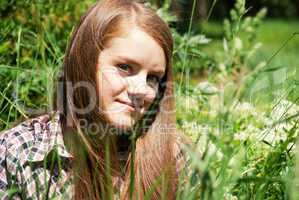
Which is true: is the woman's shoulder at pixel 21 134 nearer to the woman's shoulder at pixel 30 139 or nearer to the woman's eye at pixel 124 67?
the woman's shoulder at pixel 30 139

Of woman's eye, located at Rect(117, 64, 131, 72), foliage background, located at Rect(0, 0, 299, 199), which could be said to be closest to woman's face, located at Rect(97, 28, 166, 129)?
woman's eye, located at Rect(117, 64, 131, 72)

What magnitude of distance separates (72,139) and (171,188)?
39 centimetres

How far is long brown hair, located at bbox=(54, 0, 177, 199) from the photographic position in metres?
2.11

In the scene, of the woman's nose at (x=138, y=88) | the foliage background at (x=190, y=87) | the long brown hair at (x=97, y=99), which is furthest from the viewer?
the long brown hair at (x=97, y=99)

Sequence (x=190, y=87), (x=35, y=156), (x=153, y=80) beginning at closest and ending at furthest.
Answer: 1. (x=35, y=156)
2. (x=153, y=80)
3. (x=190, y=87)

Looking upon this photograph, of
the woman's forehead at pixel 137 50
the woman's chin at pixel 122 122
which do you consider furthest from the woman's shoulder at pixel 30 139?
the woman's forehead at pixel 137 50

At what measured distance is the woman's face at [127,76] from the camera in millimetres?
2012

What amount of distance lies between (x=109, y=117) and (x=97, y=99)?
77 mm

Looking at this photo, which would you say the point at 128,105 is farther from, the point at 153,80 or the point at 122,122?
the point at 153,80

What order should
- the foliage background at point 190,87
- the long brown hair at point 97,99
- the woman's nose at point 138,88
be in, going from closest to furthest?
1. the foliage background at point 190,87
2. the woman's nose at point 138,88
3. the long brown hair at point 97,99

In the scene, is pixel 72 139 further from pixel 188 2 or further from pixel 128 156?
pixel 188 2

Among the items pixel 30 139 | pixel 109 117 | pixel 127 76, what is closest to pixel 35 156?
pixel 30 139

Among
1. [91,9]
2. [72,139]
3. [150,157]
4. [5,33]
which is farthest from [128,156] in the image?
[5,33]

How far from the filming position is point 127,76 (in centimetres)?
203
